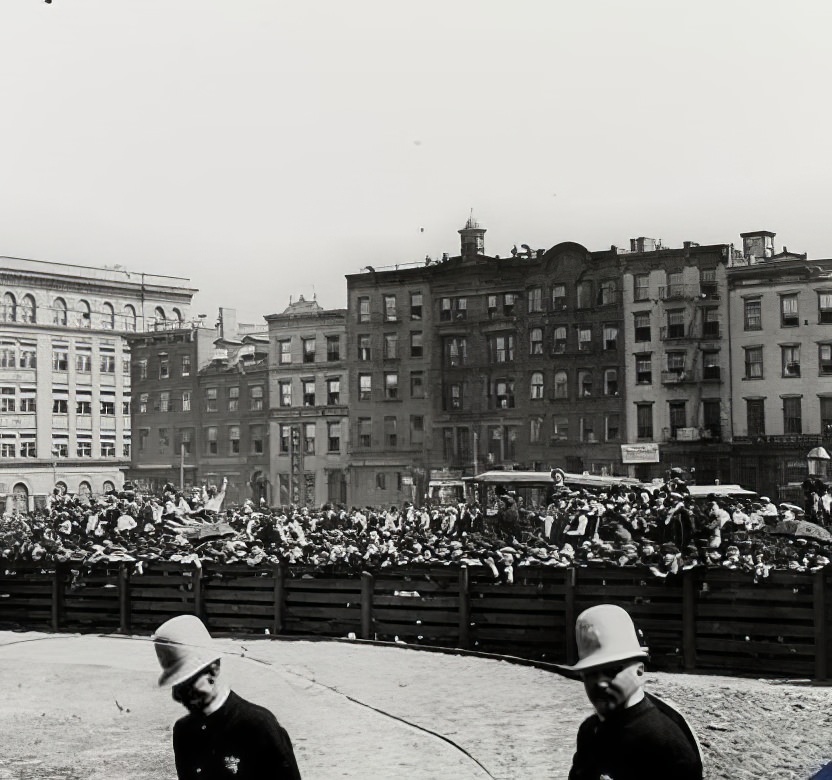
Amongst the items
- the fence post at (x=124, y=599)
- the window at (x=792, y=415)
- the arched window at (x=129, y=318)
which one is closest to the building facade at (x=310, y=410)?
the arched window at (x=129, y=318)

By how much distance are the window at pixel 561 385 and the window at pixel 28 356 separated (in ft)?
39.7

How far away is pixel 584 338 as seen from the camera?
71.3ft

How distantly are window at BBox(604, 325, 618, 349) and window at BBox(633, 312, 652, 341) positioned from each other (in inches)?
15.4

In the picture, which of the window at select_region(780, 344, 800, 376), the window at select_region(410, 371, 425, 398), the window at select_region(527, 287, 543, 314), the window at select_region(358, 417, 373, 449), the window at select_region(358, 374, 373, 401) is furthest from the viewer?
the window at select_region(358, 374, 373, 401)

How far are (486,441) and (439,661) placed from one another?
9.87 meters

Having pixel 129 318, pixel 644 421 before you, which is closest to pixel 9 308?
pixel 129 318

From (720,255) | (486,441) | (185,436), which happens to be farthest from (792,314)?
(185,436)

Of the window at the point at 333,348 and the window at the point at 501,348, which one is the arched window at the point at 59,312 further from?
the window at the point at 501,348

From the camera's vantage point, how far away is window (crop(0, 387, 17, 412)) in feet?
87.5

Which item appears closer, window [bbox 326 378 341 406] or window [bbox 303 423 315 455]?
window [bbox 326 378 341 406]

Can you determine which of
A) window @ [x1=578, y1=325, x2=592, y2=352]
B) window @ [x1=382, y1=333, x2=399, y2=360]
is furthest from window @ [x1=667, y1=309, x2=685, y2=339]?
window @ [x1=382, y1=333, x2=399, y2=360]

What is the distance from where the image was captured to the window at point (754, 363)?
61.5 feet

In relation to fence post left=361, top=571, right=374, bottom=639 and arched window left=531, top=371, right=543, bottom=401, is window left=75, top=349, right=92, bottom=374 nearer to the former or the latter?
arched window left=531, top=371, right=543, bottom=401

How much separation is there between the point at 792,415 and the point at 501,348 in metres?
6.05
